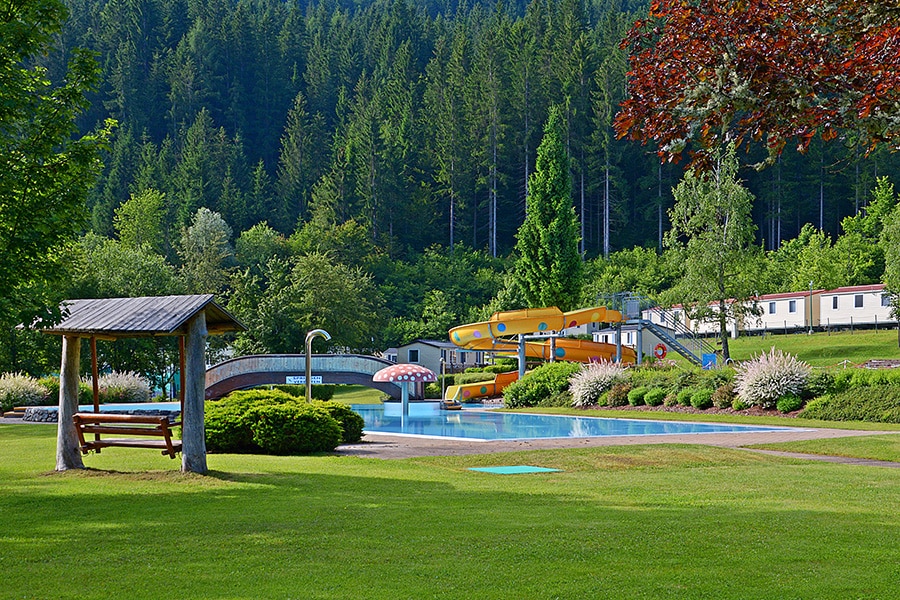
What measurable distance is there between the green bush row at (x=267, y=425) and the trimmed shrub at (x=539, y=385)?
21.6m

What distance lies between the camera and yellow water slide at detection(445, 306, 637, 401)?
141 feet

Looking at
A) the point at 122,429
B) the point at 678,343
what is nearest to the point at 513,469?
the point at 122,429

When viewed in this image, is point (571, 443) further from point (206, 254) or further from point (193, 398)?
point (206, 254)

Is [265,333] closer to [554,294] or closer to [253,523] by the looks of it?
[554,294]

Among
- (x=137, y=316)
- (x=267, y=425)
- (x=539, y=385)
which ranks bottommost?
(x=539, y=385)

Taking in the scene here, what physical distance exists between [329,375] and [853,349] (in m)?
27.9

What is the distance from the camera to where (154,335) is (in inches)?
536

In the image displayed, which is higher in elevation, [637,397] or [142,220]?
[142,220]

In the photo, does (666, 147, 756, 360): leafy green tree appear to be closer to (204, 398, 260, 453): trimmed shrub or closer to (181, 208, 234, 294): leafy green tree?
(204, 398, 260, 453): trimmed shrub

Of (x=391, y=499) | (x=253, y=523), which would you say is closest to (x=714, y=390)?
(x=391, y=499)

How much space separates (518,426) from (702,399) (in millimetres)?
6495

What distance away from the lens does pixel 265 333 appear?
50188mm

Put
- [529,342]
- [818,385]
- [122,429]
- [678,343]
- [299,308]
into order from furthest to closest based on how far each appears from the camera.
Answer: [299,308] < [529,342] < [678,343] < [818,385] < [122,429]

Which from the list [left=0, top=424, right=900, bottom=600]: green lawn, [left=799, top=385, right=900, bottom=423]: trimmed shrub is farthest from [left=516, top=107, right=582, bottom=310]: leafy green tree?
[left=0, top=424, right=900, bottom=600]: green lawn
